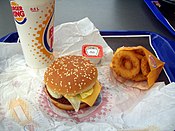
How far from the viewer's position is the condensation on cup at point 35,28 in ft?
2.95

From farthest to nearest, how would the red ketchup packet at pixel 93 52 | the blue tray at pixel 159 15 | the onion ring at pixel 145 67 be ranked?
the blue tray at pixel 159 15, the red ketchup packet at pixel 93 52, the onion ring at pixel 145 67

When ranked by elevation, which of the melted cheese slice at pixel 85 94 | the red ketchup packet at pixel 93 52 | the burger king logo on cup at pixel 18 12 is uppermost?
the burger king logo on cup at pixel 18 12

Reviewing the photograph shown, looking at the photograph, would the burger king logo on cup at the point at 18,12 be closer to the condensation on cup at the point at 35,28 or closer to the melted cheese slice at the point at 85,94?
the condensation on cup at the point at 35,28

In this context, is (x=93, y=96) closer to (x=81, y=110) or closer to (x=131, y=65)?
(x=81, y=110)

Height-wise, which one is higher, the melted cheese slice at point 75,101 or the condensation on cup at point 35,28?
the condensation on cup at point 35,28

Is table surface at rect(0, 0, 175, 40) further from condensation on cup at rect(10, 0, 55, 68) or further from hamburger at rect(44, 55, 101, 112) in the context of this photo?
hamburger at rect(44, 55, 101, 112)

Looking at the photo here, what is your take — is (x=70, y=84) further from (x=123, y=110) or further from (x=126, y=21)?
(x=126, y=21)

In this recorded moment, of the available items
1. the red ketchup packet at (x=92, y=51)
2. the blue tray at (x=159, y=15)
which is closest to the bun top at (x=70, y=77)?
the red ketchup packet at (x=92, y=51)

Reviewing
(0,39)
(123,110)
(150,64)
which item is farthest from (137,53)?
(0,39)

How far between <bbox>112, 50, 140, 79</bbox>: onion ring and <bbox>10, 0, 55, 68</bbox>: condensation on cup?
26 cm

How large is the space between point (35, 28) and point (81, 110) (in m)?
0.33

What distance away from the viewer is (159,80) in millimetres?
1018

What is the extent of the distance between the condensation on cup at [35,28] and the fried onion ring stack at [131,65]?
0.26 m

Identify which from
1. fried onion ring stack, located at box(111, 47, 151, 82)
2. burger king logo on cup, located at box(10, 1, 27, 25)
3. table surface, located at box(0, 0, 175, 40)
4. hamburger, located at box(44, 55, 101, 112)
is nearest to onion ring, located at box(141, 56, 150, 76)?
fried onion ring stack, located at box(111, 47, 151, 82)
